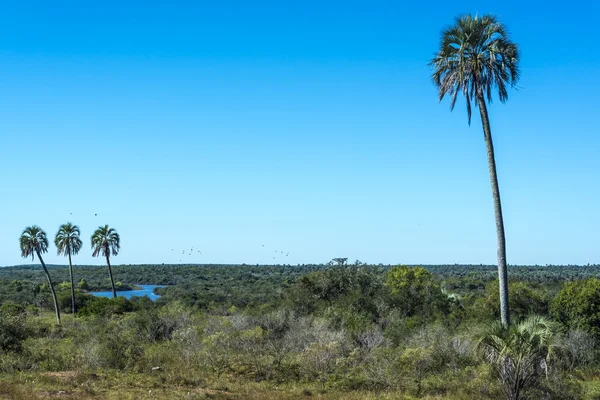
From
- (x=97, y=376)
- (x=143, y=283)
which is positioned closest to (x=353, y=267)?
(x=97, y=376)

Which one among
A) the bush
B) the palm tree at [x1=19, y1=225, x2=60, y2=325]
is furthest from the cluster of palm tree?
the bush

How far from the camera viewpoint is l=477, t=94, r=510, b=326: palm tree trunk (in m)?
20.3

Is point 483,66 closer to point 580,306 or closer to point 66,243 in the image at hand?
point 580,306

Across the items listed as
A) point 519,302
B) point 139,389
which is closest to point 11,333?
point 139,389

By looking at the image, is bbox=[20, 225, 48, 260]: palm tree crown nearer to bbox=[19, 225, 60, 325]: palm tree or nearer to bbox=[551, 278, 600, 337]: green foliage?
bbox=[19, 225, 60, 325]: palm tree

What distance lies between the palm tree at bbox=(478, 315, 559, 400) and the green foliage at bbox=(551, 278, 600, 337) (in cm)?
1851

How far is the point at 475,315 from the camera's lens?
34188mm

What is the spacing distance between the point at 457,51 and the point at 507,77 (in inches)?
82.9

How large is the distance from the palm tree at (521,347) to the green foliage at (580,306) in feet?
60.7

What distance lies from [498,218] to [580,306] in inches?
594

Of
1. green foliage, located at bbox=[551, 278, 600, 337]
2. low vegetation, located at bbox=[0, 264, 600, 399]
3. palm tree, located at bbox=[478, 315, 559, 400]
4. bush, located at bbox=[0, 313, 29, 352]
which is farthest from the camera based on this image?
green foliage, located at bbox=[551, 278, 600, 337]

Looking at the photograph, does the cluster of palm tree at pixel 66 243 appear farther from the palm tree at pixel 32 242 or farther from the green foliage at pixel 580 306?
the green foliage at pixel 580 306

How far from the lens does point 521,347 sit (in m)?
15.0

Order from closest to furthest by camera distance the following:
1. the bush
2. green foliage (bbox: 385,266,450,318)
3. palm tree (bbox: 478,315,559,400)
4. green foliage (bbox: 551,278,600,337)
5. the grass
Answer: palm tree (bbox: 478,315,559,400)
the grass
the bush
green foliage (bbox: 551,278,600,337)
green foliage (bbox: 385,266,450,318)
